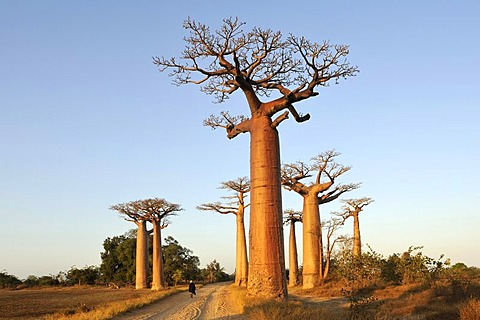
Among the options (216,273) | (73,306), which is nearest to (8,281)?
(216,273)

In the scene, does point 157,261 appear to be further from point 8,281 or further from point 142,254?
point 8,281

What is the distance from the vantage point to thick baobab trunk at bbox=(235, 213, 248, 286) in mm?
27656

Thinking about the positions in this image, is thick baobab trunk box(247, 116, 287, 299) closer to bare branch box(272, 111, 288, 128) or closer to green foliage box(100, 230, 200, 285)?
bare branch box(272, 111, 288, 128)

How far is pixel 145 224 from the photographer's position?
1258 inches

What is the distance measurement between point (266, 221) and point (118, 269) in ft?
137

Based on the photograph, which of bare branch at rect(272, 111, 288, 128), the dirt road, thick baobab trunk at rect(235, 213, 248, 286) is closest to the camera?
bare branch at rect(272, 111, 288, 128)

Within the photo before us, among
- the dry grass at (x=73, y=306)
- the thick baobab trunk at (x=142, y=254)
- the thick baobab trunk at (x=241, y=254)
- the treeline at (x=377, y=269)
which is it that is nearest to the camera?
the dry grass at (x=73, y=306)

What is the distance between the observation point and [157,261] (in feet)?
102

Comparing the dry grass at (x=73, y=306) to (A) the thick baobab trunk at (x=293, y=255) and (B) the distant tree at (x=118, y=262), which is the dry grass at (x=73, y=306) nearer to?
(A) the thick baobab trunk at (x=293, y=255)

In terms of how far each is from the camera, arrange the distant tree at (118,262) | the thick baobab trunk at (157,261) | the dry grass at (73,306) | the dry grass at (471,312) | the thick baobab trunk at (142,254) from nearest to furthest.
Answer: the dry grass at (471,312)
the dry grass at (73,306)
the thick baobab trunk at (157,261)
the thick baobab trunk at (142,254)
the distant tree at (118,262)

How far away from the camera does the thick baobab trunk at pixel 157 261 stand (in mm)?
30531

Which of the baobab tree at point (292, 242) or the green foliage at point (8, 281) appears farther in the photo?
the green foliage at point (8, 281)

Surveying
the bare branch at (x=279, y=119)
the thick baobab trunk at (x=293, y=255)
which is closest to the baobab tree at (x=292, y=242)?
the thick baobab trunk at (x=293, y=255)

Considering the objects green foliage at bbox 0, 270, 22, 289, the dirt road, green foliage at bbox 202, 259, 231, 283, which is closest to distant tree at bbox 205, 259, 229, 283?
green foliage at bbox 202, 259, 231, 283
